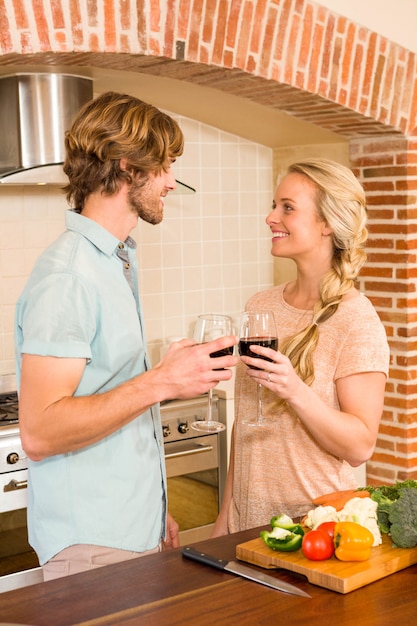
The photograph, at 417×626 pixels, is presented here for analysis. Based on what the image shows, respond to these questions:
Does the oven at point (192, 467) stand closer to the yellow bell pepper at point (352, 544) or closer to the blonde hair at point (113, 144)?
the blonde hair at point (113, 144)

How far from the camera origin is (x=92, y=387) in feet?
7.12

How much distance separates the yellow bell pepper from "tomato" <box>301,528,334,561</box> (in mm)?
20

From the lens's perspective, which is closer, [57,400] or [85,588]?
[85,588]

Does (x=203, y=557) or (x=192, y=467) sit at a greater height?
(x=203, y=557)

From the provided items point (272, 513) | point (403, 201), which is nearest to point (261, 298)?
point (272, 513)

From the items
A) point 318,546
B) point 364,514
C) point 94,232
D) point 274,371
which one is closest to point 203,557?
point 318,546

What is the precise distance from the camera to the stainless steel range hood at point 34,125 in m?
4.04

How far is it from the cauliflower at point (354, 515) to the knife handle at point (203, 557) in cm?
24

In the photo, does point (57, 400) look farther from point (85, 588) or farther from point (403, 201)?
point (403, 201)

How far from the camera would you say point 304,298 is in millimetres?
2678

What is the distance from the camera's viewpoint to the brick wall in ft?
11.1

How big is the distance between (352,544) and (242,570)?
0.23 m

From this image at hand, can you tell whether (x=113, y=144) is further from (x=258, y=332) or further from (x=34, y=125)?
(x=34, y=125)

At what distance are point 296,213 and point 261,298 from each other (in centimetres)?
29
